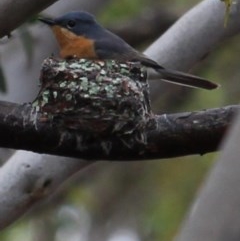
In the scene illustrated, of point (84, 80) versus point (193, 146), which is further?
point (84, 80)

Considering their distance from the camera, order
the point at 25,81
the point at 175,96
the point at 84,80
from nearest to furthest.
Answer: the point at 84,80 < the point at 25,81 < the point at 175,96

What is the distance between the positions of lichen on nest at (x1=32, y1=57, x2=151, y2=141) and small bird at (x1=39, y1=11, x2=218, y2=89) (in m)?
1.15

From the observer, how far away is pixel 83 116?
3.69m

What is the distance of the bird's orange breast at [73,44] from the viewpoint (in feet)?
19.3

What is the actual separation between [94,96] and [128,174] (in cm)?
685

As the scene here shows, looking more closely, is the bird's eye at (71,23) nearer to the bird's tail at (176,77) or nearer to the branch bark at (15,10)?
the bird's tail at (176,77)

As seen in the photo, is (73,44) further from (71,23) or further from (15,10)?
(15,10)

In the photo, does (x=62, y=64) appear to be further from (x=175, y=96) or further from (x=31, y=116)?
(x=175, y=96)

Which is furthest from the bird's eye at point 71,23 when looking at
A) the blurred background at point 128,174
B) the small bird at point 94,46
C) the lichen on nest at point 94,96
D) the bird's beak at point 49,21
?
the blurred background at point 128,174

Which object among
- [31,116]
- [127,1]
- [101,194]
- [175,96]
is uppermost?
[31,116]

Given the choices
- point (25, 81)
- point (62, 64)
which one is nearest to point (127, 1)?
point (25, 81)

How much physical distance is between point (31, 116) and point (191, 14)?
2.82 meters

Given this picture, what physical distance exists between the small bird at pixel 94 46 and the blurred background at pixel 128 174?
6.77ft

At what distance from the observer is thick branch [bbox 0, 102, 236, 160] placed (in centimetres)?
315
